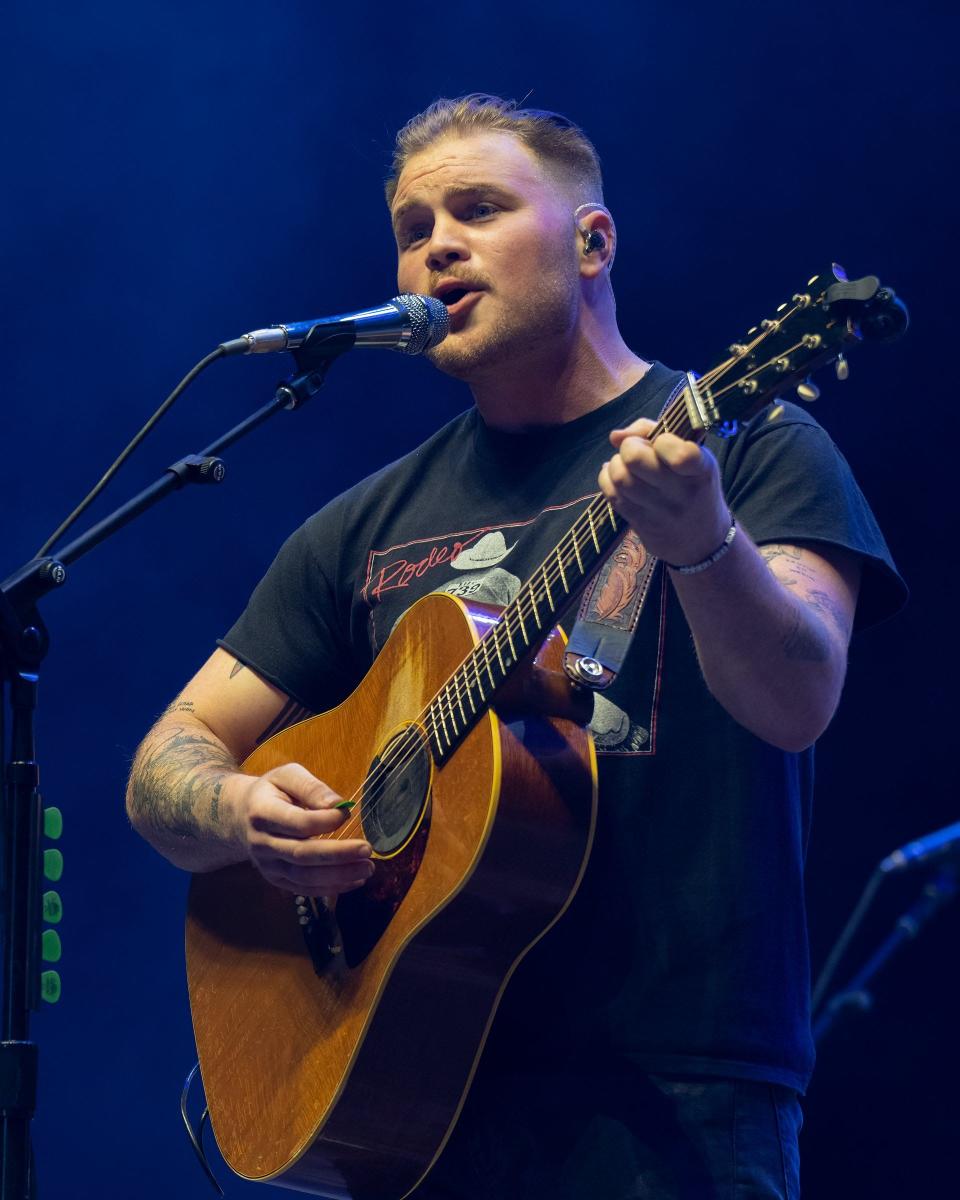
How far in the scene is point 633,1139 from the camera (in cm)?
183

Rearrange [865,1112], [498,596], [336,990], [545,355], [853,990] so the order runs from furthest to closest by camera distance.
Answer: [865,1112] < [853,990] < [545,355] < [498,596] < [336,990]

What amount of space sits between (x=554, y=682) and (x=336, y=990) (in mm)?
562

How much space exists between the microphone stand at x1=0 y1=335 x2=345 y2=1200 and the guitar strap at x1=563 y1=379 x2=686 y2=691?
0.62 meters

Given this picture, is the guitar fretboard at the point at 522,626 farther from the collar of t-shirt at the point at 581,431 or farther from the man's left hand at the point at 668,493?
the collar of t-shirt at the point at 581,431

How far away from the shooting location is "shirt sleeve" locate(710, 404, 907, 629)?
6.43 feet

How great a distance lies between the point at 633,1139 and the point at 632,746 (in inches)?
20.3

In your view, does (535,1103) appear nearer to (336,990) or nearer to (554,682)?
(336,990)

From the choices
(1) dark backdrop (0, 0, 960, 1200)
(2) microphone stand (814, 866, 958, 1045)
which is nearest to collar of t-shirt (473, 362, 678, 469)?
(2) microphone stand (814, 866, 958, 1045)

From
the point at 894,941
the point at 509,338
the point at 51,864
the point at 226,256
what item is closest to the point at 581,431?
the point at 509,338

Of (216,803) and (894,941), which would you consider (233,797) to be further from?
(894,941)

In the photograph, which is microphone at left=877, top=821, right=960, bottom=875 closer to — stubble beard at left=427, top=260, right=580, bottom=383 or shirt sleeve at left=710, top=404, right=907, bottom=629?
shirt sleeve at left=710, top=404, right=907, bottom=629

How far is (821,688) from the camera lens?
5.99ft

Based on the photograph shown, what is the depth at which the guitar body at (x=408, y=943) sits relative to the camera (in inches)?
73.2

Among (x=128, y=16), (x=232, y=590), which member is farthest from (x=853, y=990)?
(x=128, y=16)
